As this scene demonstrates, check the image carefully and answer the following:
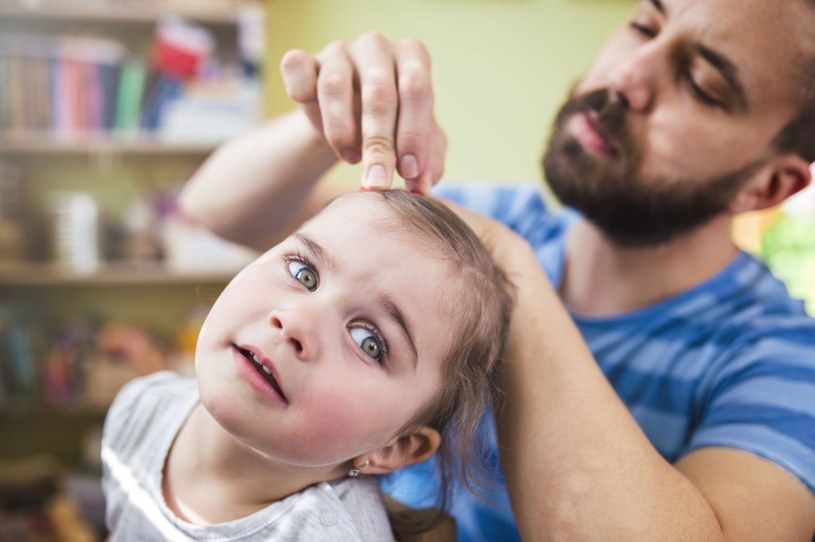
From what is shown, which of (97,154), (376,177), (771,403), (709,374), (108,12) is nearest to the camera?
(376,177)

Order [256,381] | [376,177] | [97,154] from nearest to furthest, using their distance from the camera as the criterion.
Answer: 1. [256,381]
2. [376,177]
3. [97,154]

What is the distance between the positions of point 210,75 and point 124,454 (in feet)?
7.89

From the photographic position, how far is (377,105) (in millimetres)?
883

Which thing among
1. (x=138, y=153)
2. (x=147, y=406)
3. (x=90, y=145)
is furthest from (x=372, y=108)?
(x=138, y=153)

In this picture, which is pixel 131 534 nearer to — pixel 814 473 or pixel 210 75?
pixel 814 473

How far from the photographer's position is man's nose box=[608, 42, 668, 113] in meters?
1.33

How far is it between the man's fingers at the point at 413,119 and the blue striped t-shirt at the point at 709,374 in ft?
1.24

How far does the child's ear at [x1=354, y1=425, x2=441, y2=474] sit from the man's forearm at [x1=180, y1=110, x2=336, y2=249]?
1.62 ft

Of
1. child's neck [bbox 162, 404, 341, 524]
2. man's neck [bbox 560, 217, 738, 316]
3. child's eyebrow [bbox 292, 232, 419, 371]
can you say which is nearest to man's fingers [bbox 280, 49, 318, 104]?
child's eyebrow [bbox 292, 232, 419, 371]

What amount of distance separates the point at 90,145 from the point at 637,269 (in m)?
2.51

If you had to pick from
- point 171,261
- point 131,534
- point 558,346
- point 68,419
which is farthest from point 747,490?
point 68,419

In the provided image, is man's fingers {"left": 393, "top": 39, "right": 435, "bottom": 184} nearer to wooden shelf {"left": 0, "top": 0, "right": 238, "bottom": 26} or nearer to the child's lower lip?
the child's lower lip

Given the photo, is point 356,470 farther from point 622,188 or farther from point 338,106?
point 622,188

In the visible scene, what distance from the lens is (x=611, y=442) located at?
90 centimetres
